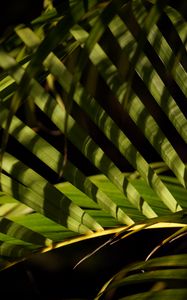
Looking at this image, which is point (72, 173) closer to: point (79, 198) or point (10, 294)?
point (79, 198)

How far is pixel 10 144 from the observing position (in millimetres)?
1982

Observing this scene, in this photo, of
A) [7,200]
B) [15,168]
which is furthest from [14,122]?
[7,200]

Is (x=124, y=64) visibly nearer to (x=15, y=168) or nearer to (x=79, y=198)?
(x=79, y=198)

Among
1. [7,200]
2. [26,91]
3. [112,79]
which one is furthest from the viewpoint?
[7,200]

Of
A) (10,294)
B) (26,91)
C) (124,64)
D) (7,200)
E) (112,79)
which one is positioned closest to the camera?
(26,91)

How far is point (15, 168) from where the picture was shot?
725 millimetres

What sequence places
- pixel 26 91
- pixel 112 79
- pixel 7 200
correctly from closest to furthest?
pixel 26 91 → pixel 112 79 → pixel 7 200

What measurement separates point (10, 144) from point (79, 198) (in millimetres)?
1121

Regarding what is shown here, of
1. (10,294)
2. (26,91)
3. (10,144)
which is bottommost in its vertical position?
(10,294)

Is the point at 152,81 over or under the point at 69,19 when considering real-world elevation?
under

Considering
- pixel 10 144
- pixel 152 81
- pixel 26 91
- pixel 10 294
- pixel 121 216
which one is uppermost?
pixel 26 91

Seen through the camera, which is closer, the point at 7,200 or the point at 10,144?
the point at 7,200

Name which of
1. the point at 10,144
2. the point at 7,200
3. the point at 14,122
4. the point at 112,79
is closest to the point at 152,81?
the point at 112,79

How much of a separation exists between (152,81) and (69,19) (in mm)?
234
